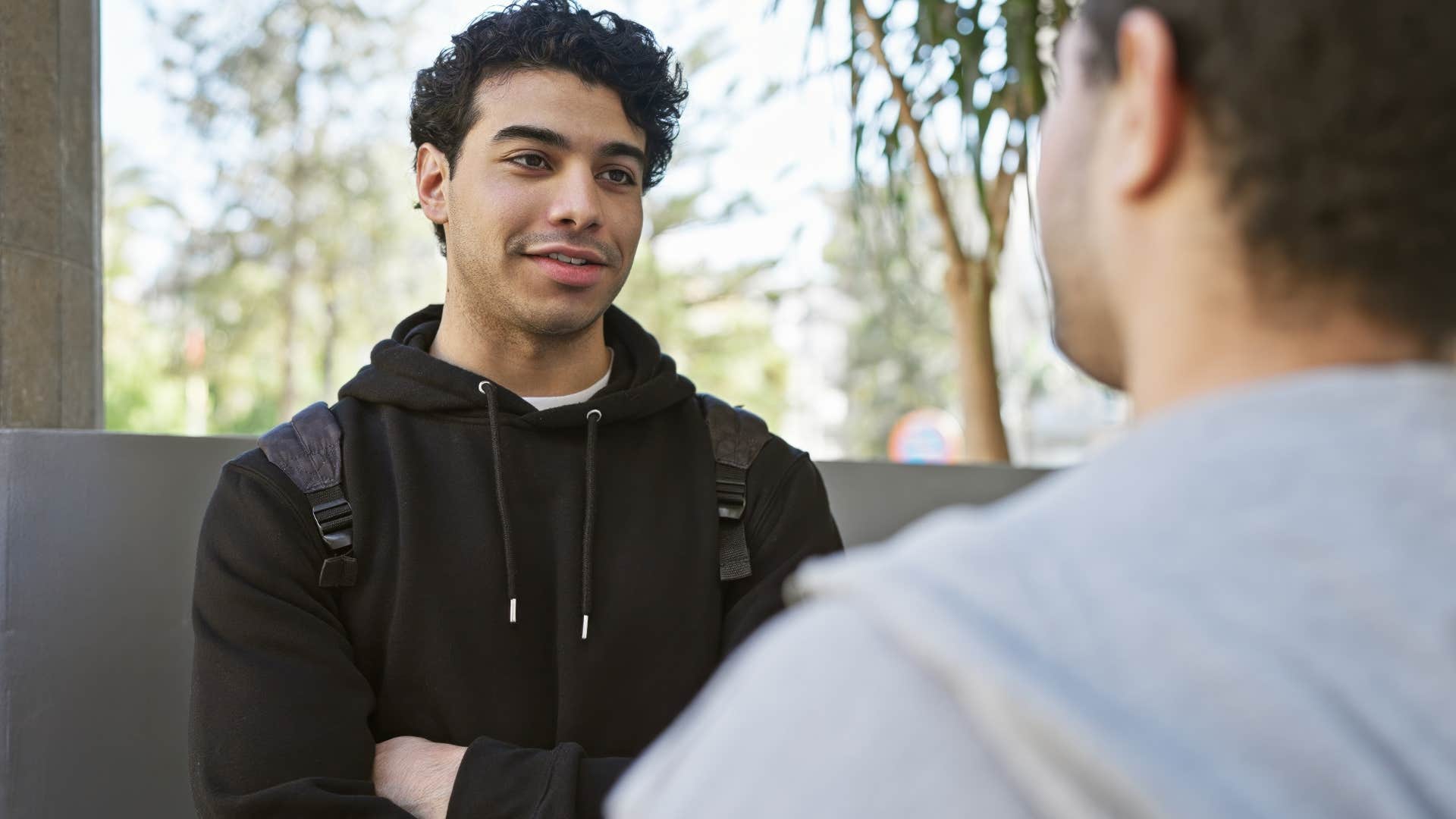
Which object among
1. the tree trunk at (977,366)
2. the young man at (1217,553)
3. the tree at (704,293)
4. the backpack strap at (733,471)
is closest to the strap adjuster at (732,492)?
the backpack strap at (733,471)

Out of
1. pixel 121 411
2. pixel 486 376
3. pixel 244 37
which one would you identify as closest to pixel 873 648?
pixel 486 376

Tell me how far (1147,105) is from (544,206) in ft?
5.06

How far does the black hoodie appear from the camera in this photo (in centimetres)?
168

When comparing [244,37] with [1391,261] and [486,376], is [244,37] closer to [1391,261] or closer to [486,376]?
[486,376]

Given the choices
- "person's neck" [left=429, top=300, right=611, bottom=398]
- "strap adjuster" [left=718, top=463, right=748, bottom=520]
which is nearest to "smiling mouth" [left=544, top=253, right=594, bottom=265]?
"person's neck" [left=429, top=300, right=611, bottom=398]

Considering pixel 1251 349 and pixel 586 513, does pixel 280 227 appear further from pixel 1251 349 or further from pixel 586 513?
pixel 1251 349

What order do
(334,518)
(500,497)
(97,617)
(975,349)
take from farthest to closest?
(975,349), (97,617), (500,497), (334,518)

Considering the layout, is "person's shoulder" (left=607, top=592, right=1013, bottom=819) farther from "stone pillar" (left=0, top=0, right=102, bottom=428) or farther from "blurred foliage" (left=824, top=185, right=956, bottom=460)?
"blurred foliage" (left=824, top=185, right=956, bottom=460)

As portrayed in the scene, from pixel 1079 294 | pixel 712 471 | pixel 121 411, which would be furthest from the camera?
pixel 121 411

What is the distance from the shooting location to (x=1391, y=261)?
2.02 ft

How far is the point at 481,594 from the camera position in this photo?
1.88 metres

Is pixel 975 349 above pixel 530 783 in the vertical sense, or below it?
above

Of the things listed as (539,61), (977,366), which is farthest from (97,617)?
(977,366)

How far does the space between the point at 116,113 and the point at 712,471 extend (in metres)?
20.8
